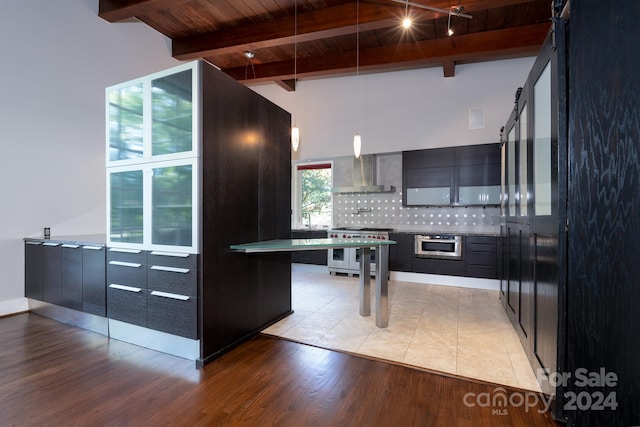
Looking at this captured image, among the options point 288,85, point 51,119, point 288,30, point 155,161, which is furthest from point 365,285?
point 288,85

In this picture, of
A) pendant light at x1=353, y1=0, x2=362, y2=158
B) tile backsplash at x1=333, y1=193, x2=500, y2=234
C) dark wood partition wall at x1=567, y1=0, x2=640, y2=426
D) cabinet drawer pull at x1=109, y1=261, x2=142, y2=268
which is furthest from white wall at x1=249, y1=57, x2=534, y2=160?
cabinet drawer pull at x1=109, y1=261, x2=142, y2=268

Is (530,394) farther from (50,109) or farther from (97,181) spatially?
(50,109)

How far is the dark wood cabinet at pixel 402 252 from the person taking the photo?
497 cm

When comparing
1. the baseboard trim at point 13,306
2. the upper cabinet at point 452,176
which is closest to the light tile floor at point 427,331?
the upper cabinet at point 452,176

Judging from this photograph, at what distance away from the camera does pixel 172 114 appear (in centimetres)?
240

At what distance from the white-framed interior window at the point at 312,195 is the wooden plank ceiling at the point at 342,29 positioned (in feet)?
6.07

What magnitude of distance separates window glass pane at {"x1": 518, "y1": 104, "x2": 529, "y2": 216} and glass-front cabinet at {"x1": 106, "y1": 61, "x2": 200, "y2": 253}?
2475 mm

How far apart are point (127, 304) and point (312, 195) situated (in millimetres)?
4342

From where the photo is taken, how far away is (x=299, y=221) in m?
6.60

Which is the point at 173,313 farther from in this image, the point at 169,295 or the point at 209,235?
the point at 209,235

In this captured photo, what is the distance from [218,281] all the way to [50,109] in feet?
10.4

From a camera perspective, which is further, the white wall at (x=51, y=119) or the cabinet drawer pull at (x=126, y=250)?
the white wall at (x=51, y=119)

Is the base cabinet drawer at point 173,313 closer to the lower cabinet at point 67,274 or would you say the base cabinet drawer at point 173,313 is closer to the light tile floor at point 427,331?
the lower cabinet at point 67,274

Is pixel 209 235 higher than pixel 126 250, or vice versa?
pixel 209 235
